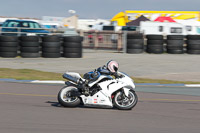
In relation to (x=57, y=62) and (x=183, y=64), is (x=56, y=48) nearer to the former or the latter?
(x=57, y=62)

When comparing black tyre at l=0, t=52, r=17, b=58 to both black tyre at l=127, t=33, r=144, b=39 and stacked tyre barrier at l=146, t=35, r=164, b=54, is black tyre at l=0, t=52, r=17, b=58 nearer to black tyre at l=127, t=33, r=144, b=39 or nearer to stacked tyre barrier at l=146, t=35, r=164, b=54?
black tyre at l=127, t=33, r=144, b=39

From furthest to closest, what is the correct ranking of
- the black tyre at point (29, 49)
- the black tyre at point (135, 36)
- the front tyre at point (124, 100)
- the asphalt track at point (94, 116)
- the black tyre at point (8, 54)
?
the black tyre at point (135, 36)
the black tyre at point (29, 49)
the black tyre at point (8, 54)
the front tyre at point (124, 100)
the asphalt track at point (94, 116)

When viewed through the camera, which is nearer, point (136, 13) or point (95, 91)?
point (95, 91)

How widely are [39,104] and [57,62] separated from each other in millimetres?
9752

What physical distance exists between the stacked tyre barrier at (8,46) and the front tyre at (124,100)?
11.9 metres

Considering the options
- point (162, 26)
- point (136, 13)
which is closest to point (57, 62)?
point (162, 26)

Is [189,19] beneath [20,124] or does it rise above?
above

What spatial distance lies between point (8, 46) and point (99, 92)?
39.6 feet

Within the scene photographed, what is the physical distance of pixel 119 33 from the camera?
25531 mm

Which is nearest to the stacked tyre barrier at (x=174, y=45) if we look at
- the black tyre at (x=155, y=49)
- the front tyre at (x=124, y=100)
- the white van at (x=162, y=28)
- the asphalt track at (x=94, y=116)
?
the black tyre at (x=155, y=49)

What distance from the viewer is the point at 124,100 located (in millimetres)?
7766

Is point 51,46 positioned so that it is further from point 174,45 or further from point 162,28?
point 162,28

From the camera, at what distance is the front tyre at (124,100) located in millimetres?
7711

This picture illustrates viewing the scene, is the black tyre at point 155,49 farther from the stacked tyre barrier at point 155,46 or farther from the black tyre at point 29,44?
the black tyre at point 29,44
